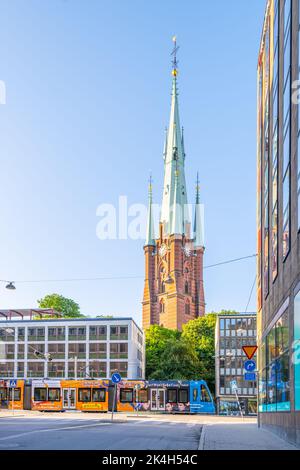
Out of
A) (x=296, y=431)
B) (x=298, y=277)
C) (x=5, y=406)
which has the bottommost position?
(x=5, y=406)

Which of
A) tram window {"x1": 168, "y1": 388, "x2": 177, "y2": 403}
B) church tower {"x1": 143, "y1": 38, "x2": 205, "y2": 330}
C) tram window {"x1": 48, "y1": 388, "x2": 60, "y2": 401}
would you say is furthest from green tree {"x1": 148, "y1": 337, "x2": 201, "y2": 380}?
church tower {"x1": 143, "y1": 38, "x2": 205, "y2": 330}

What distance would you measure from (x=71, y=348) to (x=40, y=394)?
30277 mm

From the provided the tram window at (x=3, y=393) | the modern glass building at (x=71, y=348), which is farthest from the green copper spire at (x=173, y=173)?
the tram window at (x=3, y=393)

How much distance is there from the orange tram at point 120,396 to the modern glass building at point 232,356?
3968cm

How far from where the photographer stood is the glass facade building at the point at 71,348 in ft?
286

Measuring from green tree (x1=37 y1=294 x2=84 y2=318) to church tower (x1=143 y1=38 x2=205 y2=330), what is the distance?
3698cm

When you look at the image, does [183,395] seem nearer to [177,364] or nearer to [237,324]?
[177,364]

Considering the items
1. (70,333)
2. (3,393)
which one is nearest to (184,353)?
(70,333)

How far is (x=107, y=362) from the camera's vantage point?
87438 millimetres

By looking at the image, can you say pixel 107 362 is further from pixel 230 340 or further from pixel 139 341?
pixel 230 340

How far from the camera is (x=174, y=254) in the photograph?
155 m

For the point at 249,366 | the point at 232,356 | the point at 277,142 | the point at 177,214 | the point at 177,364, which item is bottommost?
the point at 177,364

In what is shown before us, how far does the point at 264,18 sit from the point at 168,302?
119 metres
